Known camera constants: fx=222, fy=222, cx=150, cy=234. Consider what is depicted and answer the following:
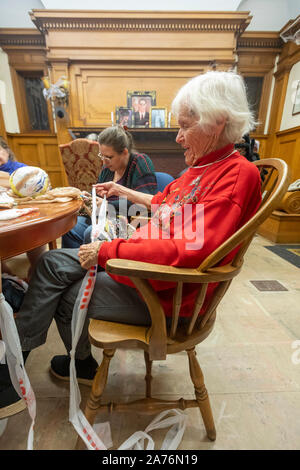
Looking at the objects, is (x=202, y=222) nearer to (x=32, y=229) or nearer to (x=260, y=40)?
(x=32, y=229)

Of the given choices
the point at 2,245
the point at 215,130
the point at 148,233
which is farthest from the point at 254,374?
the point at 2,245

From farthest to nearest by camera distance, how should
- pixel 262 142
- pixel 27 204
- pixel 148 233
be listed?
pixel 262 142, pixel 27 204, pixel 148 233

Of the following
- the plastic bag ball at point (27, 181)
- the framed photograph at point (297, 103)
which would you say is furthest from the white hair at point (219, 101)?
the framed photograph at point (297, 103)

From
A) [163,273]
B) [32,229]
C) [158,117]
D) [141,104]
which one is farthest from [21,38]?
[163,273]

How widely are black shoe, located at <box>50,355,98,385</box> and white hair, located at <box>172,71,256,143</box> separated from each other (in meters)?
1.15

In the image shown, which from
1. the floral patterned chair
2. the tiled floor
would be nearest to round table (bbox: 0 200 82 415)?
the tiled floor

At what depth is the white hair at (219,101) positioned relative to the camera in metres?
0.71

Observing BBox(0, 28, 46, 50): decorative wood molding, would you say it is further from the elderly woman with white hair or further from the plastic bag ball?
the elderly woman with white hair

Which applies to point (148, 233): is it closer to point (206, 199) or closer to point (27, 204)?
point (206, 199)

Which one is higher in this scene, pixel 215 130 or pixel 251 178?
pixel 215 130

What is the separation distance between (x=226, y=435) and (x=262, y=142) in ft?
16.1

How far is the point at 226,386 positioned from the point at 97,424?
62 centimetres

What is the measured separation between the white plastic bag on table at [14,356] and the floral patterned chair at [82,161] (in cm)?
224

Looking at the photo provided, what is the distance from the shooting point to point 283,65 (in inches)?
154
